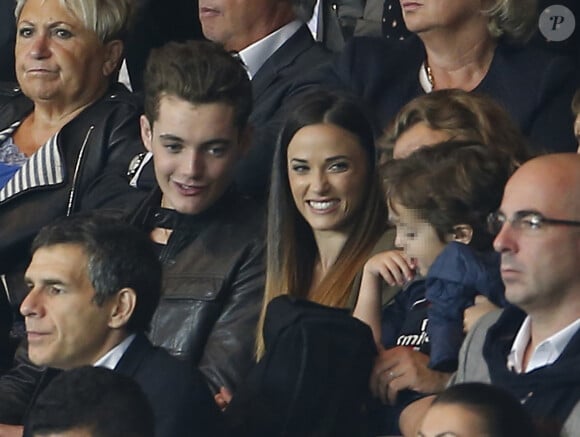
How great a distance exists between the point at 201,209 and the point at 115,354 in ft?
2.30

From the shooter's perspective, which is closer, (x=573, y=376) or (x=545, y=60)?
(x=573, y=376)

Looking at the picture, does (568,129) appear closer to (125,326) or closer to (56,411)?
(125,326)

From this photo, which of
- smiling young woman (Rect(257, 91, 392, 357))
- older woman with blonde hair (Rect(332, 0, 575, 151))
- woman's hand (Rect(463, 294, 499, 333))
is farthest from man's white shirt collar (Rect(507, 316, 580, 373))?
older woman with blonde hair (Rect(332, 0, 575, 151))

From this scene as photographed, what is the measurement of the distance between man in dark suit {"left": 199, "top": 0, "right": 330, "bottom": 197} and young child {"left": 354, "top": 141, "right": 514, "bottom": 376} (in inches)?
38.8

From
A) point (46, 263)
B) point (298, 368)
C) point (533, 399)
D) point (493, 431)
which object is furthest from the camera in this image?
point (46, 263)

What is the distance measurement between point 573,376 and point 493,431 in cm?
29

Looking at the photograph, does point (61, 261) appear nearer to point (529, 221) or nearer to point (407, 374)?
point (407, 374)

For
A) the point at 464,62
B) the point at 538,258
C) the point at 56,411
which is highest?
the point at 464,62

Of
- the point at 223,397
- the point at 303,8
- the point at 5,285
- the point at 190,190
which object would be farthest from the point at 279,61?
the point at 223,397

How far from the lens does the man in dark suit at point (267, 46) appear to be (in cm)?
579

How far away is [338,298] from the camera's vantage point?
499cm

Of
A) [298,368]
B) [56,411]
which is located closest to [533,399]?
[298,368]

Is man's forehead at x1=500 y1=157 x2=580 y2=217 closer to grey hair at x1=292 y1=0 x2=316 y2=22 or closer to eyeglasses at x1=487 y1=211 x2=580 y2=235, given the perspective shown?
eyeglasses at x1=487 y1=211 x2=580 y2=235

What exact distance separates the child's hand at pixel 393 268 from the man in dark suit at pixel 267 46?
3.12 ft
